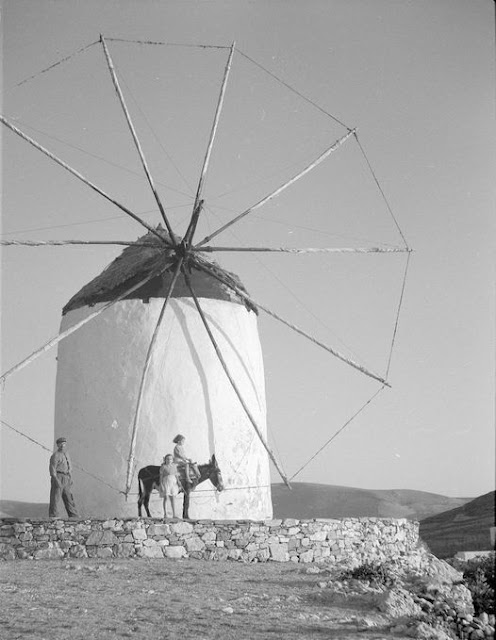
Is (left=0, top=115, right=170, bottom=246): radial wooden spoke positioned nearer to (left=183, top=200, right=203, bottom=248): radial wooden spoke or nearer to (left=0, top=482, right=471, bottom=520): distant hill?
(left=183, top=200, right=203, bottom=248): radial wooden spoke

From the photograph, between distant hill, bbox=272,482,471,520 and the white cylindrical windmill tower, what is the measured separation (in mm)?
14665

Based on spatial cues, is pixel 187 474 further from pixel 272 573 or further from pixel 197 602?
pixel 197 602

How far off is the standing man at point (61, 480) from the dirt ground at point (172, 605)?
2.75 meters

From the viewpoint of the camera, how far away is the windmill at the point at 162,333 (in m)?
13.4

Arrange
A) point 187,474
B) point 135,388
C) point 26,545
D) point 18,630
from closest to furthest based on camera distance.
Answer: point 18,630 < point 26,545 < point 187,474 < point 135,388

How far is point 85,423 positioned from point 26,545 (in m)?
3.25

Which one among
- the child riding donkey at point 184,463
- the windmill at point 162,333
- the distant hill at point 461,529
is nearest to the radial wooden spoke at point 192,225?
the windmill at point 162,333

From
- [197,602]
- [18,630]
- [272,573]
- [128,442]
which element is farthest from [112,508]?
[18,630]

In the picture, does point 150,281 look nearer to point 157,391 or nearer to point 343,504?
point 157,391

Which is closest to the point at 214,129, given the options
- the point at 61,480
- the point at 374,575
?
the point at 61,480

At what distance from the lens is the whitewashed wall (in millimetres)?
13305

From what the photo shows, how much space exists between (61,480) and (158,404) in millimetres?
1958

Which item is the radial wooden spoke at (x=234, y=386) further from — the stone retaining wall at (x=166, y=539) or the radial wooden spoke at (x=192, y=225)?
the stone retaining wall at (x=166, y=539)

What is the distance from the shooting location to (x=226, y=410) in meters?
13.9
